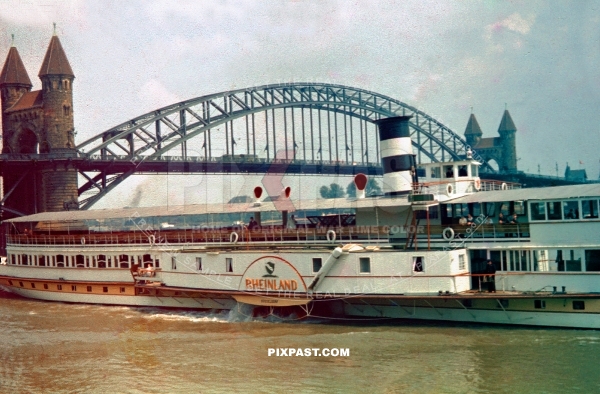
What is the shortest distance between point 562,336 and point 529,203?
4502 mm

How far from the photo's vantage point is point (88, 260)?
106 ft

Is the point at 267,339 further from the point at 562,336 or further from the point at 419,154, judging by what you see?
the point at 419,154

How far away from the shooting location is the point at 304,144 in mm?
83750

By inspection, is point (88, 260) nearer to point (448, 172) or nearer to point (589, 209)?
point (448, 172)

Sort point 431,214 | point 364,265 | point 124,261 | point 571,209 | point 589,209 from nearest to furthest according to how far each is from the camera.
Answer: point 589,209
point 571,209
point 364,265
point 431,214
point 124,261

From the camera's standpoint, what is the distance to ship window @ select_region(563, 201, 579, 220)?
21.5 m

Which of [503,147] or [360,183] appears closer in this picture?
[360,183]

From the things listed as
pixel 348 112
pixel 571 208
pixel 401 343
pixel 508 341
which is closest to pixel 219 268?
pixel 401 343

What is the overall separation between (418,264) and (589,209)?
18.7ft

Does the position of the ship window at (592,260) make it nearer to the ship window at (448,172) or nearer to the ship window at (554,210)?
the ship window at (554,210)

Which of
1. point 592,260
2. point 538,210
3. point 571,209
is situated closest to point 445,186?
point 538,210

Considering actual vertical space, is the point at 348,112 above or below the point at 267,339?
above

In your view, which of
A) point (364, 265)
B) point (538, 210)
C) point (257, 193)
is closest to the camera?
point (538, 210)

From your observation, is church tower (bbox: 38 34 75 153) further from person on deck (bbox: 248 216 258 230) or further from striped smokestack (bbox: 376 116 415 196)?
striped smokestack (bbox: 376 116 415 196)
